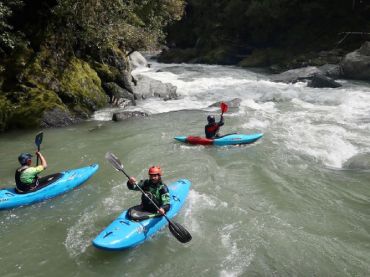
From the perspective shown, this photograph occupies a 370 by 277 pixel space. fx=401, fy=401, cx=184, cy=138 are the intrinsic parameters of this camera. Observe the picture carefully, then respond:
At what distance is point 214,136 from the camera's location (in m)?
10.2

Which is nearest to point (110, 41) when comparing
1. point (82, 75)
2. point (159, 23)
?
point (82, 75)

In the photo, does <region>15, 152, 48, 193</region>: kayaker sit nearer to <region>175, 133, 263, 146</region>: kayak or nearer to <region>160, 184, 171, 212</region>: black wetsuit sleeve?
<region>160, 184, 171, 212</region>: black wetsuit sleeve

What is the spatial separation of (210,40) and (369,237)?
27.4m

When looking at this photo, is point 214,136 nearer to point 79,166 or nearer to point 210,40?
point 79,166

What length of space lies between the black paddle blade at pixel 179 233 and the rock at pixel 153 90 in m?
10.6

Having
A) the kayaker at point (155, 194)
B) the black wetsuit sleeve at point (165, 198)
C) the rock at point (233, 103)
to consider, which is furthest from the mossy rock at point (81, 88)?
the black wetsuit sleeve at point (165, 198)

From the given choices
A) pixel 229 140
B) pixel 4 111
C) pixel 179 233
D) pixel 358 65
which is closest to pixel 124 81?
pixel 4 111

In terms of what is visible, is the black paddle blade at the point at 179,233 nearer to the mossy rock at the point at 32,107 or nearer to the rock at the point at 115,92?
the mossy rock at the point at 32,107

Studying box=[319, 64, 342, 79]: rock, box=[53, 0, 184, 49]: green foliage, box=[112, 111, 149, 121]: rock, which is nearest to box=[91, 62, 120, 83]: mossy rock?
box=[53, 0, 184, 49]: green foliage

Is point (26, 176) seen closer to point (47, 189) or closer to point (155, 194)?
point (47, 189)

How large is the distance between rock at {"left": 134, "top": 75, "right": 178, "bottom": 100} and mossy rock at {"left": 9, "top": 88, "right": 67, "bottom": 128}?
4.20 meters

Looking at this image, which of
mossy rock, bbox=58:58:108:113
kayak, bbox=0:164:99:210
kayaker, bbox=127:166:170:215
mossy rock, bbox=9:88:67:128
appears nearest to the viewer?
kayaker, bbox=127:166:170:215

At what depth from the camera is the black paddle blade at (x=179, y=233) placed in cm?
549

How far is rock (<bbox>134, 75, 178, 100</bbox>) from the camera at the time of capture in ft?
52.8
